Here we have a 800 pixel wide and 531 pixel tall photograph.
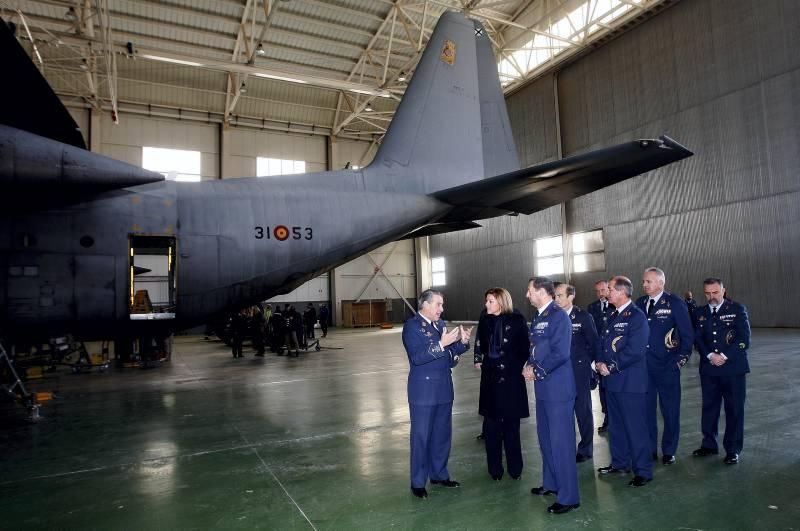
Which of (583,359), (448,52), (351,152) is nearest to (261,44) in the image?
(448,52)

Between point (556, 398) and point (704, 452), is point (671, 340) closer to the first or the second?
point (704, 452)

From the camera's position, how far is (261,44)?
845 inches

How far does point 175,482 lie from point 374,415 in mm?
3154

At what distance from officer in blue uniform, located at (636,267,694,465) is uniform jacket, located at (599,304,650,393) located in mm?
617

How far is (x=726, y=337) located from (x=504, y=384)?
2538 mm

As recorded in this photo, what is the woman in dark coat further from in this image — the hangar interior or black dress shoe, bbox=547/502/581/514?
black dress shoe, bbox=547/502/581/514

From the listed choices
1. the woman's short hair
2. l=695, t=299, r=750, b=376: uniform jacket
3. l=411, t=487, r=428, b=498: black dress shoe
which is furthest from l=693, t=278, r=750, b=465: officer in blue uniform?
l=411, t=487, r=428, b=498: black dress shoe

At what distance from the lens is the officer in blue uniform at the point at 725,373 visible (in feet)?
16.1

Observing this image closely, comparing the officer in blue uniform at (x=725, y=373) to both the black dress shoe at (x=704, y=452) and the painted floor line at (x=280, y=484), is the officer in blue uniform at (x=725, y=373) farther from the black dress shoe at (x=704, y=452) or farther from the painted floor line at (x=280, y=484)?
the painted floor line at (x=280, y=484)

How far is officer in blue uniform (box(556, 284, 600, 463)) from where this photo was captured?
17.2 feet

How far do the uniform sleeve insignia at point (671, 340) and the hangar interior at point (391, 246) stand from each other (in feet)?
3.78

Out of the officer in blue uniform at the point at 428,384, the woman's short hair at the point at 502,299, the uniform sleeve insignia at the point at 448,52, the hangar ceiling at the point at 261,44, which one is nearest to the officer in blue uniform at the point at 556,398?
the woman's short hair at the point at 502,299

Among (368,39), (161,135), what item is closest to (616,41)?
(368,39)

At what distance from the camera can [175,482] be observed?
4.73 metres
